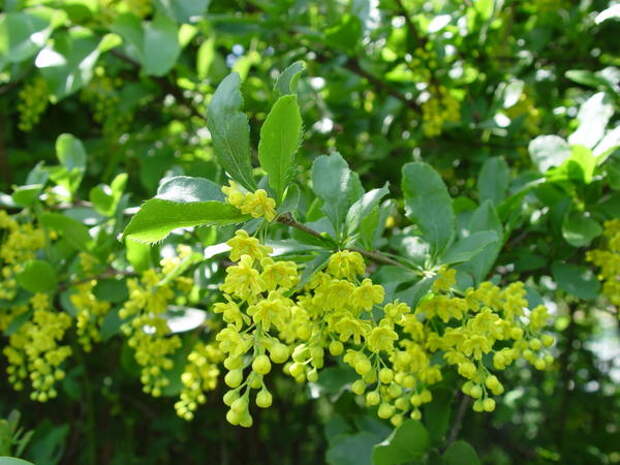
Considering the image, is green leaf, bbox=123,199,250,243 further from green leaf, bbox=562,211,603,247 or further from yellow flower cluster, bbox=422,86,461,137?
yellow flower cluster, bbox=422,86,461,137

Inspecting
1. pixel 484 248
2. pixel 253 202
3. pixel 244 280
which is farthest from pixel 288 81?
pixel 484 248

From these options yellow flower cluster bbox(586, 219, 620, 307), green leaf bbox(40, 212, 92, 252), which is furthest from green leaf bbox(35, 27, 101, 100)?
yellow flower cluster bbox(586, 219, 620, 307)

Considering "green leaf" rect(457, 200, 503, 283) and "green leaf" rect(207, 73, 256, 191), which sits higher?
"green leaf" rect(207, 73, 256, 191)

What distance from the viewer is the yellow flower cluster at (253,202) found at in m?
1.01

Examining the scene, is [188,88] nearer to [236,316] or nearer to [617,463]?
[236,316]

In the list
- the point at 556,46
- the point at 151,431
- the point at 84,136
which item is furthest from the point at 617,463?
the point at 84,136

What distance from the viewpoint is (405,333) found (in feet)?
4.50

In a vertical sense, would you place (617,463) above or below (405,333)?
below

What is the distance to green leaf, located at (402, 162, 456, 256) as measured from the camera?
130cm

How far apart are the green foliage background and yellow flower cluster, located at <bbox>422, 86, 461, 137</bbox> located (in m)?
0.01

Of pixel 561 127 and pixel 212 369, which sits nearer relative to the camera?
pixel 212 369

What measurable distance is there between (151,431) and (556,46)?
2676mm

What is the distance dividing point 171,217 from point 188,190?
0.10m

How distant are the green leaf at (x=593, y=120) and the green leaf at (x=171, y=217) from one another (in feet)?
3.27
